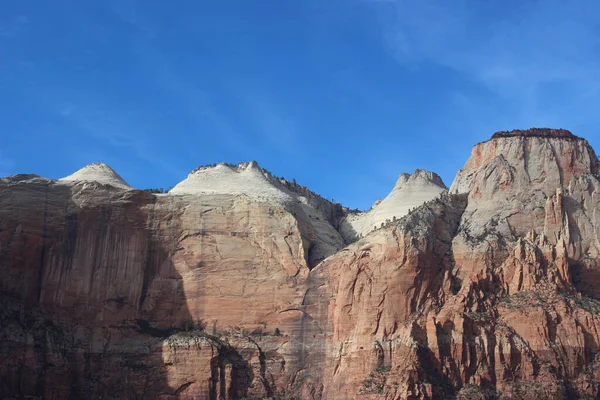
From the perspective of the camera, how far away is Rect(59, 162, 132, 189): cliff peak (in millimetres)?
91375

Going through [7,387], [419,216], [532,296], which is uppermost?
[419,216]

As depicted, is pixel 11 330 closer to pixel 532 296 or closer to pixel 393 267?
pixel 393 267

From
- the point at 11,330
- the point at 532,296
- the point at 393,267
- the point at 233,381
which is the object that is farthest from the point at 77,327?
the point at 532,296

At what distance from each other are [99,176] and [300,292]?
56.9 ft

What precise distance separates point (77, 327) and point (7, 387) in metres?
7.36

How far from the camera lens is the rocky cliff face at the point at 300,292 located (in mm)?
81125

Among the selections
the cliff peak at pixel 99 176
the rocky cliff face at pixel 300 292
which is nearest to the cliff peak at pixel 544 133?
the rocky cliff face at pixel 300 292

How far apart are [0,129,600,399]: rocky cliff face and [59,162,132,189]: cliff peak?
0.30 m

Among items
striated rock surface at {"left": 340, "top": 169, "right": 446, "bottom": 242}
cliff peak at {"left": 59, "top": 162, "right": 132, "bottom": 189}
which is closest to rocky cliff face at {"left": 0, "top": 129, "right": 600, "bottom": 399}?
cliff peak at {"left": 59, "top": 162, "right": 132, "bottom": 189}

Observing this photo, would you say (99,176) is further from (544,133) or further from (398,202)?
(544,133)

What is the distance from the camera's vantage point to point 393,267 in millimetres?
83938

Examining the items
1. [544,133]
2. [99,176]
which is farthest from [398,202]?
[99,176]

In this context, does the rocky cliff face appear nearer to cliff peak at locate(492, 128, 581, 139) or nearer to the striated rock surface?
cliff peak at locate(492, 128, 581, 139)

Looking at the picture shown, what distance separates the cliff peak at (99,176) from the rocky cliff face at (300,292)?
0.97 feet
